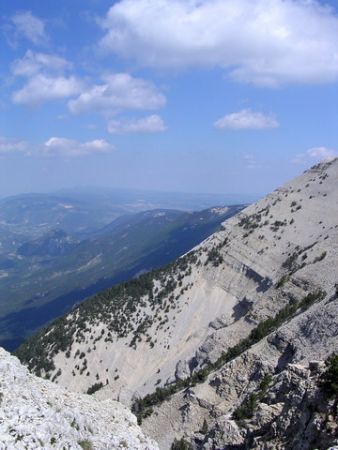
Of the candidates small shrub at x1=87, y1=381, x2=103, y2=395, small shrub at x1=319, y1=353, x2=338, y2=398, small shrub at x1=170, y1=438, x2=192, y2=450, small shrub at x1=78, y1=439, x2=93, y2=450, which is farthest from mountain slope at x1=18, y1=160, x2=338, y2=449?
small shrub at x1=78, y1=439, x2=93, y2=450

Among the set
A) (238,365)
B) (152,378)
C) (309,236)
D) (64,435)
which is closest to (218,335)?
(152,378)

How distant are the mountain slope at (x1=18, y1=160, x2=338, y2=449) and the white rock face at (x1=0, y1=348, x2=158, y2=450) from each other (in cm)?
836

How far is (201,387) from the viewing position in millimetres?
48469

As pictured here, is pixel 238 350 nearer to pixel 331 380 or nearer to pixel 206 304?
pixel 331 380

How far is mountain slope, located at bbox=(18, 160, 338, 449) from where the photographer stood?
4728cm

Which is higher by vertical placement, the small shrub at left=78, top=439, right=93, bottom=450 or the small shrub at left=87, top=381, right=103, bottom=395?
the small shrub at left=78, top=439, right=93, bottom=450

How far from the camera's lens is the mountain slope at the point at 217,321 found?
47.3 meters

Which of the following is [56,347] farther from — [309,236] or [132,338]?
[309,236]

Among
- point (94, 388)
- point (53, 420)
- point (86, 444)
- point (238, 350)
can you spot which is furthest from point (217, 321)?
point (53, 420)

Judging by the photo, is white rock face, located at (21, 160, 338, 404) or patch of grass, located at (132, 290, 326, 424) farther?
white rock face, located at (21, 160, 338, 404)

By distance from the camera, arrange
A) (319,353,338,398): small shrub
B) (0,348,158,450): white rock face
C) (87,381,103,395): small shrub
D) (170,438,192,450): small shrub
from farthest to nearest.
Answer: (87,381,103,395): small shrub < (170,438,192,450): small shrub < (319,353,338,398): small shrub < (0,348,158,450): white rock face

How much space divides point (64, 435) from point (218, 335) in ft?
151

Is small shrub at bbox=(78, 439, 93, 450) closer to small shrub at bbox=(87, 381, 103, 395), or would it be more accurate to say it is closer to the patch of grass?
the patch of grass

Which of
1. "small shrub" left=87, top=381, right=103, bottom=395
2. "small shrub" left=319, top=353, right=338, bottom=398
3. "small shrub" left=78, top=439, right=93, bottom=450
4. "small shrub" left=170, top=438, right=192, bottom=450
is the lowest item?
"small shrub" left=87, top=381, right=103, bottom=395
